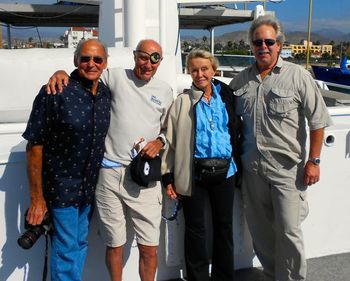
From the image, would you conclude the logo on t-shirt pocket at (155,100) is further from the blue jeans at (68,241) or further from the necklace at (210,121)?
the blue jeans at (68,241)

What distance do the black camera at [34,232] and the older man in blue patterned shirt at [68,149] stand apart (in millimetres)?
31

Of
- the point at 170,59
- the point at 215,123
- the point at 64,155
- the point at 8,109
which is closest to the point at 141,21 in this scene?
the point at 170,59

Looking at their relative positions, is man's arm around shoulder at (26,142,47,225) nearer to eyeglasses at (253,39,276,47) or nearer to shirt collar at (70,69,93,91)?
shirt collar at (70,69,93,91)

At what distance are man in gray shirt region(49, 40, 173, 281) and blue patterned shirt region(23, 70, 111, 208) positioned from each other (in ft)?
0.30

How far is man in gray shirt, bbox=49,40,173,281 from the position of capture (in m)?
2.59

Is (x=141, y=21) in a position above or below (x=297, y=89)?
above

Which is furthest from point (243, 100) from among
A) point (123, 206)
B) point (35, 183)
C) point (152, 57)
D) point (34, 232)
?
point (34, 232)

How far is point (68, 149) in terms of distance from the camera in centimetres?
238

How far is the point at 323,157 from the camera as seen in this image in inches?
136

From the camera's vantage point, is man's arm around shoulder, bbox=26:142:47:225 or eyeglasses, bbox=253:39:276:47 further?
eyeglasses, bbox=253:39:276:47

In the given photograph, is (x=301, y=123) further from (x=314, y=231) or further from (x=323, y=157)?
(x=314, y=231)

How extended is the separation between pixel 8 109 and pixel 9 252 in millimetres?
1133

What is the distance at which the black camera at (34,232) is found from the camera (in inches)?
92.9

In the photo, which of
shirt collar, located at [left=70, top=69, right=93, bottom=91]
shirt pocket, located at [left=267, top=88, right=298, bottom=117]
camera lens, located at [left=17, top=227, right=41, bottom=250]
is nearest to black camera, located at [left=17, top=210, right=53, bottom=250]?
camera lens, located at [left=17, top=227, right=41, bottom=250]
